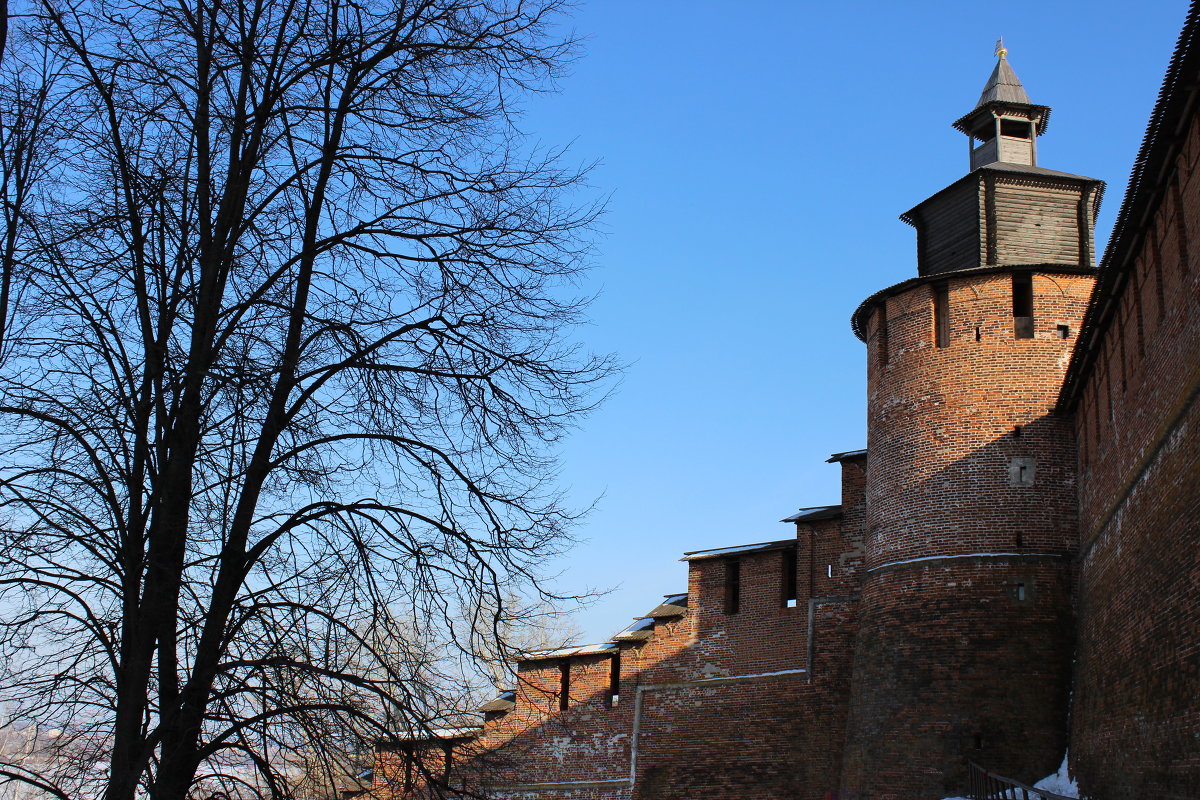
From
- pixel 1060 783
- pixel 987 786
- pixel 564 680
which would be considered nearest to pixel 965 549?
pixel 1060 783

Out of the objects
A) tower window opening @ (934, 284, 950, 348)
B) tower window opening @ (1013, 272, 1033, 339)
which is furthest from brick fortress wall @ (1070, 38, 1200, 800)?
tower window opening @ (934, 284, 950, 348)

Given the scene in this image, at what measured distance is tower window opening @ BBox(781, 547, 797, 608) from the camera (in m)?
19.5

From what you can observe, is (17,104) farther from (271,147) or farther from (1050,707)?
(1050,707)

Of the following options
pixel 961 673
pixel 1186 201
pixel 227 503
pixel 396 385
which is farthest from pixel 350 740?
pixel 961 673

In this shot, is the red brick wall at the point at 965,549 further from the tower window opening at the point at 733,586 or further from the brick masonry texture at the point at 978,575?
the tower window opening at the point at 733,586

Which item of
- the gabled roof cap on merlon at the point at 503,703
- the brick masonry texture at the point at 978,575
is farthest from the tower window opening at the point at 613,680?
the gabled roof cap on merlon at the point at 503,703

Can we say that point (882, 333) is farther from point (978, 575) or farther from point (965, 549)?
point (978, 575)

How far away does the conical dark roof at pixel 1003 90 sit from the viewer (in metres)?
19.6

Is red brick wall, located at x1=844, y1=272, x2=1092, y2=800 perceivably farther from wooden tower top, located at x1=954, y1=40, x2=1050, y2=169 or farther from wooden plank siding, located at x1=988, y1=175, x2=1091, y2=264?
wooden tower top, located at x1=954, y1=40, x2=1050, y2=169

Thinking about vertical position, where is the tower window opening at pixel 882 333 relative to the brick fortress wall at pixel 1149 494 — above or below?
above

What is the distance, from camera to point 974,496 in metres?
16.4

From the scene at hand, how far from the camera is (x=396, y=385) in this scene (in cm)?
798

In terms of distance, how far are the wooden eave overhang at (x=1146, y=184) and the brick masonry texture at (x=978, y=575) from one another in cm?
3

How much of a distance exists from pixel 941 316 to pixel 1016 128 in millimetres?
3943
